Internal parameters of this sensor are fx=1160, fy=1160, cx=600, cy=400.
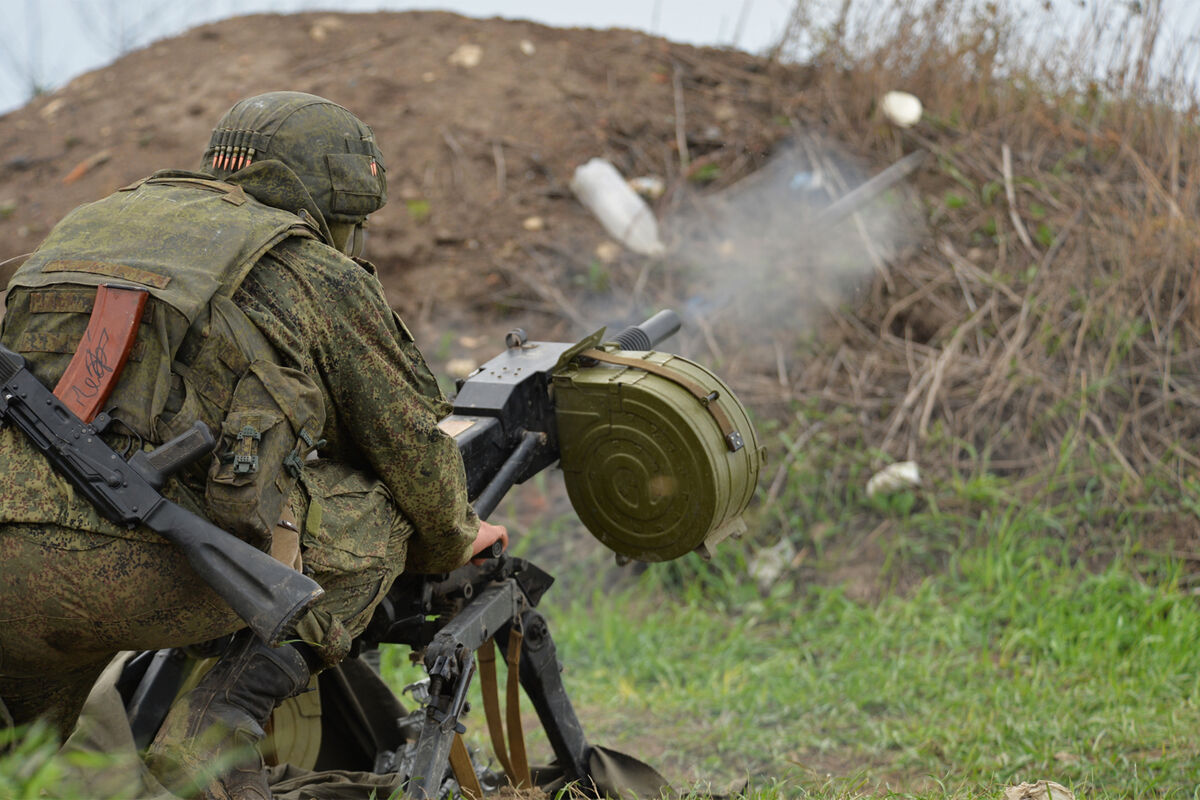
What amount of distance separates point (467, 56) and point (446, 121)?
2.54 ft

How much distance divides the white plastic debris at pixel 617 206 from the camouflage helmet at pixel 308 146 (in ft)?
14.3

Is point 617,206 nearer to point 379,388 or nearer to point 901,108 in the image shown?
point 901,108

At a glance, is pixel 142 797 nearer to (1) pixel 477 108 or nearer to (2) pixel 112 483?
(2) pixel 112 483

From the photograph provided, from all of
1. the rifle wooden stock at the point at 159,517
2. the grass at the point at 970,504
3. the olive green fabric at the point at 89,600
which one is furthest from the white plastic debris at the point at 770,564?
the rifle wooden stock at the point at 159,517

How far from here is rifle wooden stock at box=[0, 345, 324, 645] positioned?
213cm

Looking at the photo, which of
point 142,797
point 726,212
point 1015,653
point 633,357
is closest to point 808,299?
point 726,212

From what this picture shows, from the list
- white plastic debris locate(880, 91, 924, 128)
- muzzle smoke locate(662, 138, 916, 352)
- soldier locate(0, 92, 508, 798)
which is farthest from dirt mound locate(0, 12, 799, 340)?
soldier locate(0, 92, 508, 798)

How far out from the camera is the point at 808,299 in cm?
653

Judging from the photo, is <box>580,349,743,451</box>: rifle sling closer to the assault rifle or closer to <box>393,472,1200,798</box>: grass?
the assault rifle

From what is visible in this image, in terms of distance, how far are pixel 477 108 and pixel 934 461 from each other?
13.4 feet

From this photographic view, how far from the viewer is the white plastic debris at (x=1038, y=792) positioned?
114 inches

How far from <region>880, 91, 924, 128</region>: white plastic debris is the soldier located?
503cm

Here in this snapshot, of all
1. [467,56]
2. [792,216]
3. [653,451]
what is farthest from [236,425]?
[467,56]

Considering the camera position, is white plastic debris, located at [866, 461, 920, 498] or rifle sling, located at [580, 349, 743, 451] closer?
rifle sling, located at [580, 349, 743, 451]
